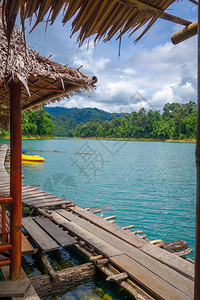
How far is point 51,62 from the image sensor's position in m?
3.04

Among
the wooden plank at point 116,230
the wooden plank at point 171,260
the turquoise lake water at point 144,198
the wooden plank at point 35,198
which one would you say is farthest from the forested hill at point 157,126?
the wooden plank at point 171,260

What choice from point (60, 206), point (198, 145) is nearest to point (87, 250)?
point (60, 206)

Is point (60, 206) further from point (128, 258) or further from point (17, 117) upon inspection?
point (17, 117)

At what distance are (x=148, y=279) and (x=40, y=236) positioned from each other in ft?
7.10

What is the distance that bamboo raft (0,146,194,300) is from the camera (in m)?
3.06

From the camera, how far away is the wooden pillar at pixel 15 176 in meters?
2.86

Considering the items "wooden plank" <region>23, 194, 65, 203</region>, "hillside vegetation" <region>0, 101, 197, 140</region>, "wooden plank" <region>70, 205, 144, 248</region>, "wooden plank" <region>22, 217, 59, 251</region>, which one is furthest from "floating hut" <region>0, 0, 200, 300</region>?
"hillside vegetation" <region>0, 101, 197, 140</region>

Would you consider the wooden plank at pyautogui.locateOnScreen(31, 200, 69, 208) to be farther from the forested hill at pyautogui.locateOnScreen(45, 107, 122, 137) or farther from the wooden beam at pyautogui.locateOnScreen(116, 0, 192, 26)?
the forested hill at pyautogui.locateOnScreen(45, 107, 122, 137)

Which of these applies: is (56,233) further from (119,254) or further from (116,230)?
(119,254)

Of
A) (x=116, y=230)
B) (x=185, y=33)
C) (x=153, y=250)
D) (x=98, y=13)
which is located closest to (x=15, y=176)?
(x=98, y=13)

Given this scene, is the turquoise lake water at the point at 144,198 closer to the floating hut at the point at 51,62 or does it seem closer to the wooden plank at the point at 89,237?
the wooden plank at the point at 89,237

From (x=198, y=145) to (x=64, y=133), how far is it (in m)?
111

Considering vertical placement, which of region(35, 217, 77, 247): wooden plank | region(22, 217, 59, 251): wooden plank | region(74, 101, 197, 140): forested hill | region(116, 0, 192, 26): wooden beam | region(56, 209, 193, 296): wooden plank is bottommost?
region(56, 209, 193, 296): wooden plank

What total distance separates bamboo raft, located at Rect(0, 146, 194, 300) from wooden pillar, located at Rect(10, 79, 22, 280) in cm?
75
